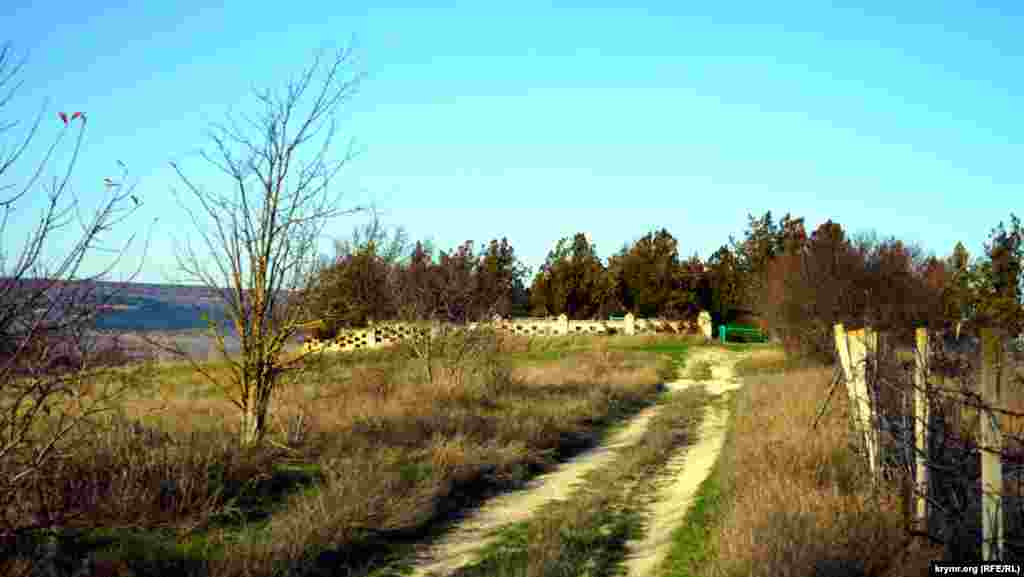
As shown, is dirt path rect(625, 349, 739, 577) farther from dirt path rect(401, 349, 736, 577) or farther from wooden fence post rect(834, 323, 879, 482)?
wooden fence post rect(834, 323, 879, 482)

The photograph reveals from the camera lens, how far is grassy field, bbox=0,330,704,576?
22.0 ft

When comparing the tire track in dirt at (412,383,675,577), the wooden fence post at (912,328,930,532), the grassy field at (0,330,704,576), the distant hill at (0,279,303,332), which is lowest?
the tire track in dirt at (412,383,675,577)

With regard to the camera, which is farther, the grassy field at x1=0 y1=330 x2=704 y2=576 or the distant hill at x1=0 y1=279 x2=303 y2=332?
the distant hill at x1=0 y1=279 x2=303 y2=332

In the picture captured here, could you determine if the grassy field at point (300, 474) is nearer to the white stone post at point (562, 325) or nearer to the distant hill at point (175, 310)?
the distant hill at point (175, 310)

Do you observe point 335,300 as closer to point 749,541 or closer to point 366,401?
point 366,401

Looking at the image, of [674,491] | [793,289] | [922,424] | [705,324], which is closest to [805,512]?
[922,424]

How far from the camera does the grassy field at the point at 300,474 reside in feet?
22.0

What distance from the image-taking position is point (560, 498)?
33.4ft

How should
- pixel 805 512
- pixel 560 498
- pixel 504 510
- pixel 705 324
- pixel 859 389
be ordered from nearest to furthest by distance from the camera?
pixel 805 512 → pixel 859 389 → pixel 504 510 → pixel 560 498 → pixel 705 324

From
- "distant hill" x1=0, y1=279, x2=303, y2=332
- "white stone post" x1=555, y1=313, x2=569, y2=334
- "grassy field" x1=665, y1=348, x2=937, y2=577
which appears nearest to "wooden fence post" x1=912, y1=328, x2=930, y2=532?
"grassy field" x1=665, y1=348, x2=937, y2=577

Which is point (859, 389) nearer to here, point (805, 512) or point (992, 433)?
point (805, 512)

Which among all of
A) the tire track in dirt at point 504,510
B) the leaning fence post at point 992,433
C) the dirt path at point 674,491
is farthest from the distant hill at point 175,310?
the leaning fence post at point 992,433

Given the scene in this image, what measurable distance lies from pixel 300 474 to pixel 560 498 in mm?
3230

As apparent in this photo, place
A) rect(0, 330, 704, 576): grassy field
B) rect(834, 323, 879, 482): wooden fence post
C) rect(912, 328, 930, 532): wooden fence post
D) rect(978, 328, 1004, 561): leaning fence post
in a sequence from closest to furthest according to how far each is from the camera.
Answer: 1. rect(978, 328, 1004, 561): leaning fence post
2. rect(0, 330, 704, 576): grassy field
3. rect(912, 328, 930, 532): wooden fence post
4. rect(834, 323, 879, 482): wooden fence post
